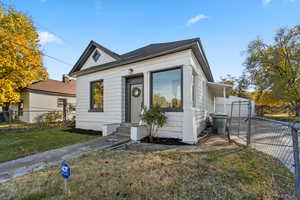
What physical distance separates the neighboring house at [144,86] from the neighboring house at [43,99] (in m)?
7.49

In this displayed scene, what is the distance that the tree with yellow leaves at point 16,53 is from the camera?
9969mm

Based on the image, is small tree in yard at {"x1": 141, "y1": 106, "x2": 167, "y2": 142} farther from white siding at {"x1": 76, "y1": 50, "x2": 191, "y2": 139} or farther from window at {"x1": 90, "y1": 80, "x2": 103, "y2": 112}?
window at {"x1": 90, "y1": 80, "x2": 103, "y2": 112}

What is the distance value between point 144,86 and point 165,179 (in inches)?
161

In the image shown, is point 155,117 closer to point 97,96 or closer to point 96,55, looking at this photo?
point 97,96

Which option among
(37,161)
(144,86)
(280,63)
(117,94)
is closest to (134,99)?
(117,94)

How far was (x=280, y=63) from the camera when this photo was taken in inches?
603

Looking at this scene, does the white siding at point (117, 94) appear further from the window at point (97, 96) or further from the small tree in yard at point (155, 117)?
the small tree in yard at point (155, 117)

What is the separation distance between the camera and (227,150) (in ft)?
13.5

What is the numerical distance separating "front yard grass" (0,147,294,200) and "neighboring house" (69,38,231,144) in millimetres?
1954

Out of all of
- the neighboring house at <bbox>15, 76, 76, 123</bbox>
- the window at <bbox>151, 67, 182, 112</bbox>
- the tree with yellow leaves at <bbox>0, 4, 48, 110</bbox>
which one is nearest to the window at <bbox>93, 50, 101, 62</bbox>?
the window at <bbox>151, 67, 182, 112</bbox>

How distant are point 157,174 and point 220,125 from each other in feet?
18.3

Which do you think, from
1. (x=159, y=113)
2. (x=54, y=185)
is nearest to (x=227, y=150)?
(x=159, y=113)

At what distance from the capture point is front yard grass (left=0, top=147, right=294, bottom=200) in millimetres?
2100

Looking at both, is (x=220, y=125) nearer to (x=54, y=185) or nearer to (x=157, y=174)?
(x=157, y=174)
